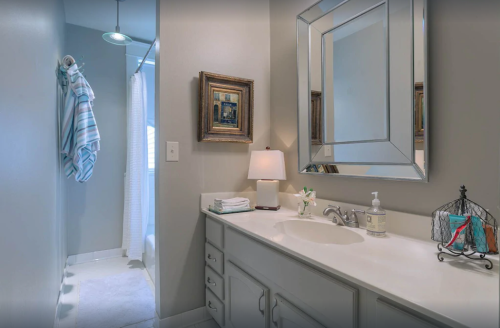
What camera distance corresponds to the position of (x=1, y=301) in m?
0.78

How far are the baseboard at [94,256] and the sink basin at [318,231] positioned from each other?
7.84 ft

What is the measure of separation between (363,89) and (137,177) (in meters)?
2.22

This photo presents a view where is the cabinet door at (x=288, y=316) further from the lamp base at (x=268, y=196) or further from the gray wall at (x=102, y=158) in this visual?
the gray wall at (x=102, y=158)

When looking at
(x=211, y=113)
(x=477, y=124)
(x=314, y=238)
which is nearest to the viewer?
(x=477, y=124)

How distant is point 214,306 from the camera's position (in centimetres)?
168

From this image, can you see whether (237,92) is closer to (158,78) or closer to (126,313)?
(158,78)

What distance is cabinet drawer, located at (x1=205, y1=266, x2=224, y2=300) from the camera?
1.58 meters

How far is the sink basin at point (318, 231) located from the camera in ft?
4.24

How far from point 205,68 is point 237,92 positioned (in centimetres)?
27

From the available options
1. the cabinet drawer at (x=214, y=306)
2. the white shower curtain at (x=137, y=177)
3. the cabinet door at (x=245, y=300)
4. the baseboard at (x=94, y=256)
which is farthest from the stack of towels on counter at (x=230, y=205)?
the baseboard at (x=94, y=256)

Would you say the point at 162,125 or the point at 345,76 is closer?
the point at 345,76

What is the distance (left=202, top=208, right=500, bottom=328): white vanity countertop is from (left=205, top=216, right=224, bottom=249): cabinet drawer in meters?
0.43

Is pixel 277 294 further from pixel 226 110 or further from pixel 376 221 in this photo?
pixel 226 110

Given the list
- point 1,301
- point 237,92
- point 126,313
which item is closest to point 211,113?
point 237,92
